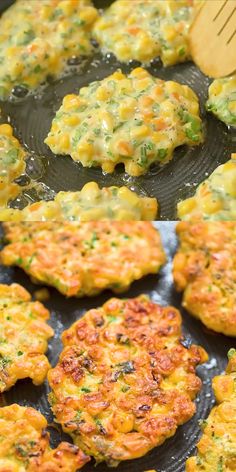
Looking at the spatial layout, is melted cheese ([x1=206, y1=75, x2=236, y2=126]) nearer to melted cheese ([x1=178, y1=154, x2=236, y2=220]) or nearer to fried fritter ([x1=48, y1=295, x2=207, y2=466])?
melted cheese ([x1=178, y1=154, x2=236, y2=220])

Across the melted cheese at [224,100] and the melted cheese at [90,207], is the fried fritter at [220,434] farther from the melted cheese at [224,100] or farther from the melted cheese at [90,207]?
the melted cheese at [224,100]

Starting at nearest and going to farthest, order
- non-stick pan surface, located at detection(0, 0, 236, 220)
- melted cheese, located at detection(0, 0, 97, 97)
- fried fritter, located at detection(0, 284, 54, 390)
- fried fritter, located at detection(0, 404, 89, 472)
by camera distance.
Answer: fried fritter, located at detection(0, 404, 89, 472) < fried fritter, located at detection(0, 284, 54, 390) < non-stick pan surface, located at detection(0, 0, 236, 220) < melted cheese, located at detection(0, 0, 97, 97)

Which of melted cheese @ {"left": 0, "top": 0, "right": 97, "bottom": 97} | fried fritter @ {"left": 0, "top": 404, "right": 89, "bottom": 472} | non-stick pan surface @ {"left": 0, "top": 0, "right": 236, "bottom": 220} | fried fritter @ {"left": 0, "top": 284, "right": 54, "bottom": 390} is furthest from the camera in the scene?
melted cheese @ {"left": 0, "top": 0, "right": 97, "bottom": 97}

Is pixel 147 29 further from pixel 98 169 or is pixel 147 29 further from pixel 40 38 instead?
pixel 98 169

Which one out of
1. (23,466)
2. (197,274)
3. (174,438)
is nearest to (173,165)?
(197,274)

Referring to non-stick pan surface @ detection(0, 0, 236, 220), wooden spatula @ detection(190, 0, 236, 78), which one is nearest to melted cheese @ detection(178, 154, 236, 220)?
non-stick pan surface @ detection(0, 0, 236, 220)

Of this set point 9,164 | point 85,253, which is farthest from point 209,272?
point 9,164
